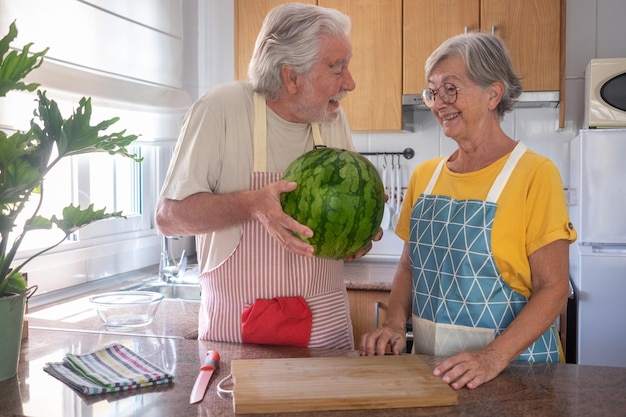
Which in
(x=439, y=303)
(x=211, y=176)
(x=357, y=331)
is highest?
(x=211, y=176)

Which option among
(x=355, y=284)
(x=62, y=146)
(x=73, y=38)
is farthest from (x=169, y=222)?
(x=355, y=284)

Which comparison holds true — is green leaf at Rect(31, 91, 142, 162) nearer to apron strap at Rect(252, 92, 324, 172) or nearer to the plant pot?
the plant pot

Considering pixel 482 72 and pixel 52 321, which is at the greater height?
pixel 482 72

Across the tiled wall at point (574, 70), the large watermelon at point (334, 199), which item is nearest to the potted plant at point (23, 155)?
the large watermelon at point (334, 199)

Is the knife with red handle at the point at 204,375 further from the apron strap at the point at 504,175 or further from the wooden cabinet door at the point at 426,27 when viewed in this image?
the wooden cabinet door at the point at 426,27

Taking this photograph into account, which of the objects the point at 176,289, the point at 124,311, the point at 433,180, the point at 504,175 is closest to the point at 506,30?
the point at 433,180

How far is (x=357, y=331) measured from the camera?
3.18 metres

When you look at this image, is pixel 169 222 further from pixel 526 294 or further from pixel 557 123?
pixel 557 123

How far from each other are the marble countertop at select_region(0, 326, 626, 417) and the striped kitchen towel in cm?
2

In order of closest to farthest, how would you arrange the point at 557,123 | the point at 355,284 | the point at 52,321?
the point at 52,321 < the point at 355,284 < the point at 557,123

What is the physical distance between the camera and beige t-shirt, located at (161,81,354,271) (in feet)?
5.50

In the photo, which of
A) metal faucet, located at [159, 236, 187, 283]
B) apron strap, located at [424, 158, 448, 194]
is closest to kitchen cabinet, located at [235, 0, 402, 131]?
metal faucet, located at [159, 236, 187, 283]

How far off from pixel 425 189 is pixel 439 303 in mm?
332

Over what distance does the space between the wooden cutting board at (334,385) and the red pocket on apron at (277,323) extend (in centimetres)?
24
